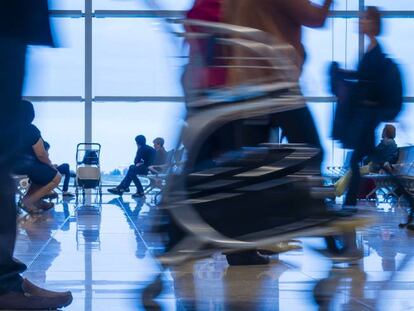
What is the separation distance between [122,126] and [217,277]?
11962mm

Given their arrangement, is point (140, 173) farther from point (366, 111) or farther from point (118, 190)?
point (366, 111)

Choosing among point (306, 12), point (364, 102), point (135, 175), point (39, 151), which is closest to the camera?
point (306, 12)

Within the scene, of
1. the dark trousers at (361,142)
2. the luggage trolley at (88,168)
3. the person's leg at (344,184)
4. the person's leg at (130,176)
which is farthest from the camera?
the person's leg at (130,176)

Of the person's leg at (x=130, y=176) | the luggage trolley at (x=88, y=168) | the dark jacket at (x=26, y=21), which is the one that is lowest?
the person's leg at (x=130, y=176)

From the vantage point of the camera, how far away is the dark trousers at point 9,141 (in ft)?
6.78

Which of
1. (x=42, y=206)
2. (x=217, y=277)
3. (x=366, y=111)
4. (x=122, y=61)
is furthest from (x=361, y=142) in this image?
(x=122, y=61)

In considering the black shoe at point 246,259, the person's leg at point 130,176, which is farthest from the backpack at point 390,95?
the person's leg at point 130,176

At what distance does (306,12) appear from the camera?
7.19 feet

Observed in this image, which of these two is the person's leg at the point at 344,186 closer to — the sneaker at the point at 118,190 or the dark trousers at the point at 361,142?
the dark trousers at the point at 361,142

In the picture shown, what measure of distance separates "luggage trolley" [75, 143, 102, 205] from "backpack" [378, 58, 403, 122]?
6.99 meters

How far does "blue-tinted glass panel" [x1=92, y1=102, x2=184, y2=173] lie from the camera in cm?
1442

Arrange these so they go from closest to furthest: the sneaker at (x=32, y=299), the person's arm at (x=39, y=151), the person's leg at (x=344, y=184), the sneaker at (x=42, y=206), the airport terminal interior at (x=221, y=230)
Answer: the airport terminal interior at (x=221, y=230) → the sneaker at (x=32, y=299) → the person's leg at (x=344, y=184) → the person's arm at (x=39, y=151) → the sneaker at (x=42, y=206)

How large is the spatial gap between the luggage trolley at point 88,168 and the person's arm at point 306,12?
8326 millimetres

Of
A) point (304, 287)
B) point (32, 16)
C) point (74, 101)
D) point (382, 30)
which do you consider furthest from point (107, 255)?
point (74, 101)
